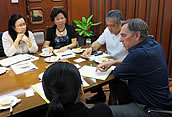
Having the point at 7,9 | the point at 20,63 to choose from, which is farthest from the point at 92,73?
the point at 7,9

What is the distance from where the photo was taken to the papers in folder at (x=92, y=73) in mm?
1621

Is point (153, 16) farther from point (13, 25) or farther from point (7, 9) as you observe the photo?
point (7, 9)

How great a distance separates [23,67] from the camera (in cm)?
182

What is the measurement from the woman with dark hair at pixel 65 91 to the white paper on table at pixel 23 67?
2.91ft

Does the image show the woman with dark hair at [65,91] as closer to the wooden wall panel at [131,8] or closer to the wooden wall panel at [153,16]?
the wooden wall panel at [153,16]

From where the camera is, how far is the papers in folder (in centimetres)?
→ 162

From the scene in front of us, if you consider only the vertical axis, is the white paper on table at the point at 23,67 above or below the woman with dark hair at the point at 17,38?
below

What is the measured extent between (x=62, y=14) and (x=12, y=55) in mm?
967

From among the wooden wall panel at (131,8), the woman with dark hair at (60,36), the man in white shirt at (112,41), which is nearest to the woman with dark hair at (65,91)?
the man in white shirt at (112,41)

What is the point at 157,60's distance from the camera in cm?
143

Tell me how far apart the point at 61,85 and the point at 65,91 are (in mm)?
41

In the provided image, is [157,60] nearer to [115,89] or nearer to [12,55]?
[115,89]

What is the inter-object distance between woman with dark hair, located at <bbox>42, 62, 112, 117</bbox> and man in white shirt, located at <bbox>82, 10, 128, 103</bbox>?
3.06 feet

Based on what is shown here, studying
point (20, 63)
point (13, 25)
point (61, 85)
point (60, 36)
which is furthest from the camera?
point (60, 36)
